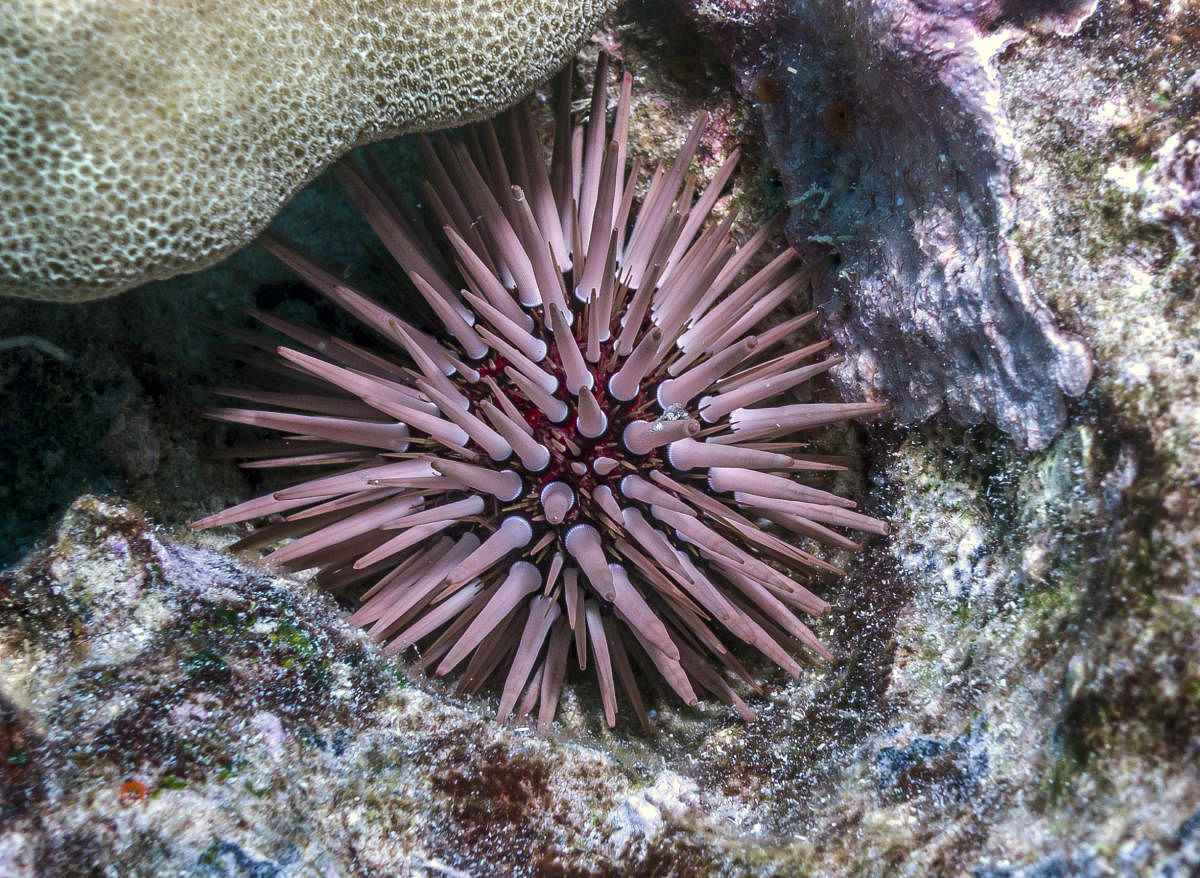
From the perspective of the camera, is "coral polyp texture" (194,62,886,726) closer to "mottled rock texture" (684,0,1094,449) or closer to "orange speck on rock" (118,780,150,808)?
"mottled rock texture" (684,0,1094,449)

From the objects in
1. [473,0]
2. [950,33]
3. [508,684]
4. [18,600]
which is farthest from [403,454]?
[950,33]

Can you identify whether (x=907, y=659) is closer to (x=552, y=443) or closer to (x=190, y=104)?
(x=552, y=443)

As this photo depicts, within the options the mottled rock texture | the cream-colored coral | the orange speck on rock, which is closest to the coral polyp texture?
the mottled rock texture

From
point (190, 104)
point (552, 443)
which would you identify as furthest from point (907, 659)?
point (190, 104)

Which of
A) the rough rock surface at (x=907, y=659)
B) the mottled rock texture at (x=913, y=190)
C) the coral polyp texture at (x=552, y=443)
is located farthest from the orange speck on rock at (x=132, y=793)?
the mottled rock texture at (x=913, y=190)

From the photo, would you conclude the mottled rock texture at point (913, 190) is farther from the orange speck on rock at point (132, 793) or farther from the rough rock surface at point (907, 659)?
the orange speck on rock at point (132, 793)

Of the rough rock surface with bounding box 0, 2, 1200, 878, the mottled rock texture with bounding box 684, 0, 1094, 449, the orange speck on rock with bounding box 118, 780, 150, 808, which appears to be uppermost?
the mottled rock texture with bounding box 684, 0, 1094, 449

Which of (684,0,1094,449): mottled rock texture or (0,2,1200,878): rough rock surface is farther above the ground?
(684,0,1094,449): mottled rock texture
